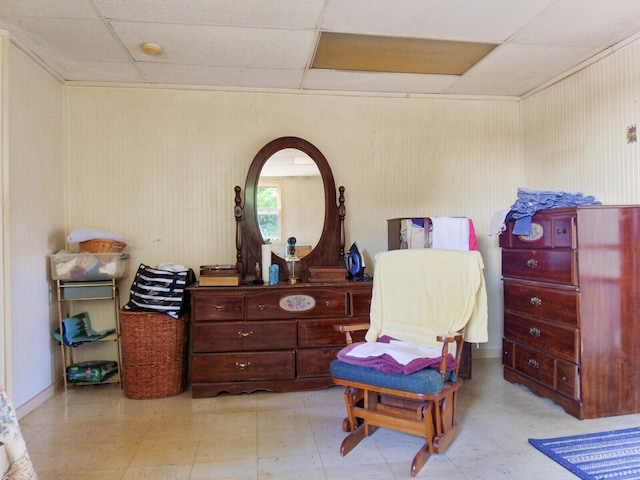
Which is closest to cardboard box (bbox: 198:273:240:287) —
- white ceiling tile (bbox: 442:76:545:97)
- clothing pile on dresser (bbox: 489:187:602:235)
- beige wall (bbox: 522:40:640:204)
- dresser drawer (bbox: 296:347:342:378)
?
dresser drawer (bbox: 296:347:342:378)

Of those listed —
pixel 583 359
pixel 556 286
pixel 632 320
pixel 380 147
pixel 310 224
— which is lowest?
pixel 583 359

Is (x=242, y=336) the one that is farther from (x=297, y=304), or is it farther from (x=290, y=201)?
(x=290, y=201)

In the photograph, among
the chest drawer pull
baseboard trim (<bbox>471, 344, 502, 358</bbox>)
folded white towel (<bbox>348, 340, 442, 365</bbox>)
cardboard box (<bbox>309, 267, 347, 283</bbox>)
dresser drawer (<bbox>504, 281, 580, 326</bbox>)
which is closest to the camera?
folded white towel (<bbox>348, 340, 442, 365</bbox>)

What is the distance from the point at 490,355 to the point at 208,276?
279cm

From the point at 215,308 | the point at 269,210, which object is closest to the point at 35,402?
the point at 215,308

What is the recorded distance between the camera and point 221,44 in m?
2.96

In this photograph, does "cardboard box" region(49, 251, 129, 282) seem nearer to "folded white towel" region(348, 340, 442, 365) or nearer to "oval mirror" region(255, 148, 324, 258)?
"oval mirror" region(255, 148, 324, 258)

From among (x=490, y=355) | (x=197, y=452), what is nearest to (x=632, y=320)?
(x=490, y=355)

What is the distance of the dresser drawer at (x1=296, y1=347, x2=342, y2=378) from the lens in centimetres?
326

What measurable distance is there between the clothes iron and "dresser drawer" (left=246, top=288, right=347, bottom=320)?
29 centimetres

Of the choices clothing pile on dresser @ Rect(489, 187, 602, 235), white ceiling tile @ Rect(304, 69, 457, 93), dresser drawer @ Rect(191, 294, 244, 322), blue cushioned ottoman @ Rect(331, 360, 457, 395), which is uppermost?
white ceiling tile @ Rect(304, 69, 457, 93)

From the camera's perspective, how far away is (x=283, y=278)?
Result: 3711mm

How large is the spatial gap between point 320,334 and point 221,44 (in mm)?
2241

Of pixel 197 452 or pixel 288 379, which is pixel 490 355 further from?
pixel 197 452
